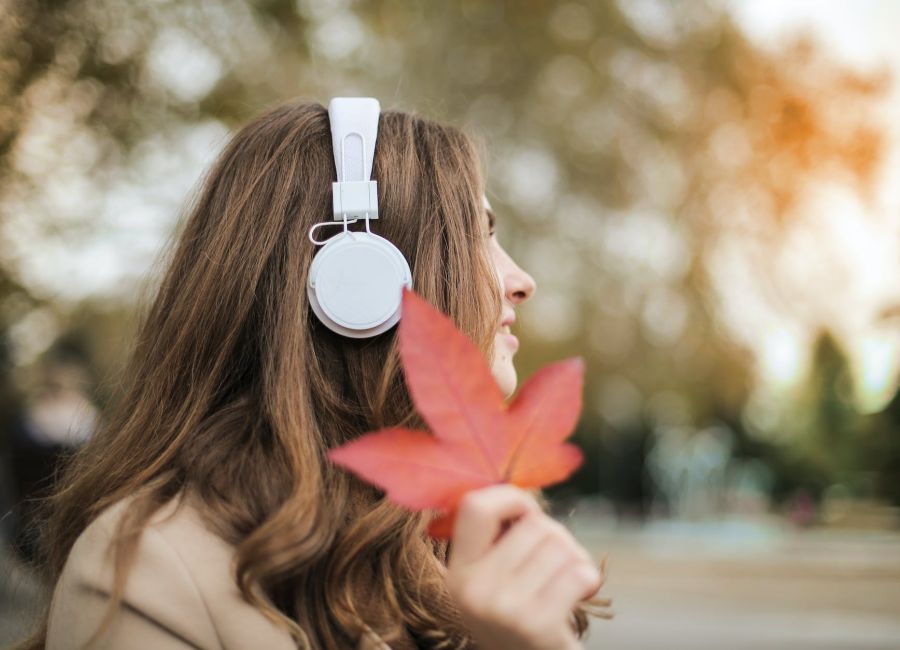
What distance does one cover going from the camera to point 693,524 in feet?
57.1

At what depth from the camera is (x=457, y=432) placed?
3.03ft

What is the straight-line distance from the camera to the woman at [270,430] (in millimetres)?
1199

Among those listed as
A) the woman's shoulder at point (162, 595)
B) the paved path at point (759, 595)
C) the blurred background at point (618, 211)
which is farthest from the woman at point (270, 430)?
the paved path at point (759, 595)

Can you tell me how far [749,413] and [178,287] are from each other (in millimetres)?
17560

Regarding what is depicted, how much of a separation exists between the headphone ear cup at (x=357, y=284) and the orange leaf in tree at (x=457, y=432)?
0.46m

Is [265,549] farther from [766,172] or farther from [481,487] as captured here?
[766,172]

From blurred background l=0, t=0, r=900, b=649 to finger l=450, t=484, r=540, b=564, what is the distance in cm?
402

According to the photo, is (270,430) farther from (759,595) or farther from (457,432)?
(759,595)

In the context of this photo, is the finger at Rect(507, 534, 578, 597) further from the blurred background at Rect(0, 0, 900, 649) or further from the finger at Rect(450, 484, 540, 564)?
the blurred background at Rect(0, 0, 900, 649)

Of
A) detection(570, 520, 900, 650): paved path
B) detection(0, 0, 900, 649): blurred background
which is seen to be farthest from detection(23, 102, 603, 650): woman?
detection(570, 520, 900, 650): paved path

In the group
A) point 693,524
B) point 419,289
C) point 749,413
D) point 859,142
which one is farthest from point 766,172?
point 419,289

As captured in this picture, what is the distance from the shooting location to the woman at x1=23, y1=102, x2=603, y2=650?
120 centimetres

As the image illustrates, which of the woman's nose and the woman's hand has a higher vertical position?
the woman's nose

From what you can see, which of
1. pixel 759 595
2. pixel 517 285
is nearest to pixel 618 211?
pixel 759 595
